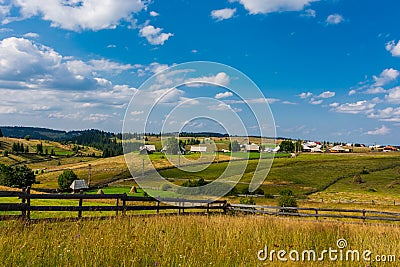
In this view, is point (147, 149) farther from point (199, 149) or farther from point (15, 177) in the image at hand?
point (15, 177)

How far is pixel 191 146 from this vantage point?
51.0 feet

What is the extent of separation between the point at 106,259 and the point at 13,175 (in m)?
88.9

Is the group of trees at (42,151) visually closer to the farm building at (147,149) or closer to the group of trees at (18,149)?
the group of trees at (18,149)

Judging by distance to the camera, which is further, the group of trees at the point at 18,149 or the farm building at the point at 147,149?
the group of trees at the point at 18,149

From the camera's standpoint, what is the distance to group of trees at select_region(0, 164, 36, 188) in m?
82.1

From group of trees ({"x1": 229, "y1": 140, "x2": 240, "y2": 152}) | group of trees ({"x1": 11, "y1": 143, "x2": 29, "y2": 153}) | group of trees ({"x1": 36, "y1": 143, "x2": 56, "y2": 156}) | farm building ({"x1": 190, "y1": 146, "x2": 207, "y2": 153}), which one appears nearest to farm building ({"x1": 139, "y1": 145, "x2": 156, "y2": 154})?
farm building ({"x1": 190, "y1": 146, "x2": 207, "y2": 153})

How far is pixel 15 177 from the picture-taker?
277 feet

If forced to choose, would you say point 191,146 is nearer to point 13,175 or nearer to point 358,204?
point 358,204

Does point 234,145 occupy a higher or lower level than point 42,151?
higher

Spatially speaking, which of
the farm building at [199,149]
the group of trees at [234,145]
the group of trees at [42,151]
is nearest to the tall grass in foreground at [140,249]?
the group of trees at [234,145]

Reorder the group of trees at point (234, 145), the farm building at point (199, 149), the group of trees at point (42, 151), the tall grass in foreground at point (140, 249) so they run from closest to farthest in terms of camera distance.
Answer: the tall grass in foreground at point (140, 249), the group of trees at point (234, 145), the farm building at point (199, 149), the group of trees at point (42, 151)

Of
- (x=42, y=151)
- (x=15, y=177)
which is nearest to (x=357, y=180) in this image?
(x=15, y=177)

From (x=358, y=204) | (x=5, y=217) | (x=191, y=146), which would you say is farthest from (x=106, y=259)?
(x=358, y=204)

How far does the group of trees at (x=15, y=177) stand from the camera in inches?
3234
